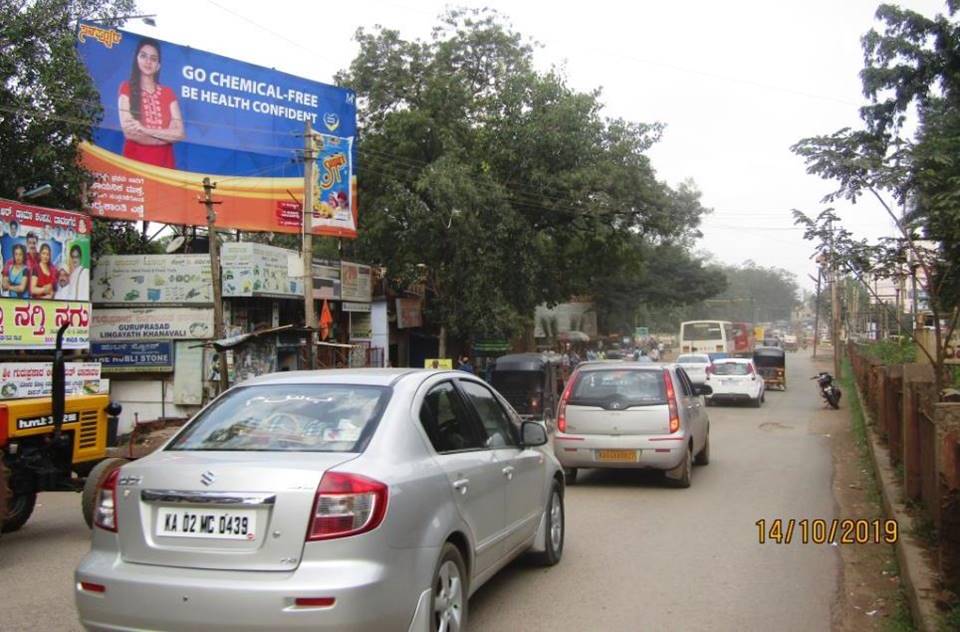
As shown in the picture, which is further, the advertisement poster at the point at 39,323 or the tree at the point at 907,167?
the advertisement poster at the point at 39,323

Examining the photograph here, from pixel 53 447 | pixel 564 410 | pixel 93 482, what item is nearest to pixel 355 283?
pixel 564 410

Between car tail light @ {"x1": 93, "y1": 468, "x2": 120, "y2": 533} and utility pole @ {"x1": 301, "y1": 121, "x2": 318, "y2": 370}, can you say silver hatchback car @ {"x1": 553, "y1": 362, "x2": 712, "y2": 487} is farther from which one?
utility pole @ {"x1": 301, "y1": 121, "x2": 318, "y2": 370}

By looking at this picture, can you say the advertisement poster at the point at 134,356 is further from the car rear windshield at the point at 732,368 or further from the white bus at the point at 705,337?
the white bus at the point at 705,337

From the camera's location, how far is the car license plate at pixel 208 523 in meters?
3.81

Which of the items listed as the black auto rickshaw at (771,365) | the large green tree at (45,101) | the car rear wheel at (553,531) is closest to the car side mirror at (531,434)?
the car rear wheel at (553,531)

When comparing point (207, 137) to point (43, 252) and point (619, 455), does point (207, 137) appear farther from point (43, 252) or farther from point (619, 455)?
point (619, 455)

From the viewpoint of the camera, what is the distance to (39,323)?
1791cm

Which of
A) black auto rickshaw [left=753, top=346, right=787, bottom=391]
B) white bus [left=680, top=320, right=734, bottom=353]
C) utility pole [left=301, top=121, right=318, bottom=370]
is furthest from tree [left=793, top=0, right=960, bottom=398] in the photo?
white bus [left=680, top=320, right=734, bottom=353]

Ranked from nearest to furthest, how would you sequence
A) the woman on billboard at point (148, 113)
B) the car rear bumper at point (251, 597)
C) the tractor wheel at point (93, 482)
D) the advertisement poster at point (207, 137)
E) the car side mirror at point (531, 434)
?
the car rear bumper at point (251, 597) → the car side mirror at point (531, 434) → the tractor wheel at point (93, 482) → the advertisement poster at point (207, 137) → the woman on billboard at point (148, 113)

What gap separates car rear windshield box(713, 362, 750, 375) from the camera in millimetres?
26641

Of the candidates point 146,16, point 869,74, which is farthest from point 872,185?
point 146,16

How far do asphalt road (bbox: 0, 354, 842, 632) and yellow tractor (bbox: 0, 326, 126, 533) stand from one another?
0.45m
